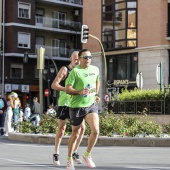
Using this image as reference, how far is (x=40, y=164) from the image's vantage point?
32.9 feet

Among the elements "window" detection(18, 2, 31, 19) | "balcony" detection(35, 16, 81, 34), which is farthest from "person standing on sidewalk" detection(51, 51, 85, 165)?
"balcony" detection(35, 16, 81, 34)

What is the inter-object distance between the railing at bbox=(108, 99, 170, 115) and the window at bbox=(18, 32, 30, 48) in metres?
32.0

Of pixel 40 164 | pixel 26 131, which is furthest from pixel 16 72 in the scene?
pixel 40 164

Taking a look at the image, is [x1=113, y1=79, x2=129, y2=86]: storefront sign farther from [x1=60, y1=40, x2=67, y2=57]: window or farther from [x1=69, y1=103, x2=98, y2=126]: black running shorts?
[x1=69, y1=103, x2=98, y2=126]: black running shorts

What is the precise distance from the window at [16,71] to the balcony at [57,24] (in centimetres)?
456

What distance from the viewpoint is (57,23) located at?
60.1m

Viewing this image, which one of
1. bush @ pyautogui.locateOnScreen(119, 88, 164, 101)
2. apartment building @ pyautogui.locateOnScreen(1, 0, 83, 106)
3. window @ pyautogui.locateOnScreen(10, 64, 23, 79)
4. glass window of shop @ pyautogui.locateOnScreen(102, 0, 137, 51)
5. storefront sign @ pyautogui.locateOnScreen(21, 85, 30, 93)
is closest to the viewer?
bush @ pyautogui.locateOnScreen(119, 88, 164, 101)

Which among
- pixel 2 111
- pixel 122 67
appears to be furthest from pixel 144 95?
pixel 122 67

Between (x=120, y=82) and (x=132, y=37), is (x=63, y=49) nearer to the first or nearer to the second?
(x=120, y=82)

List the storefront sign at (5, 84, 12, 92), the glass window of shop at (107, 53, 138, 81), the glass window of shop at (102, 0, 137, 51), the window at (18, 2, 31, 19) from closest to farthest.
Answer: the glass window of shop at (102, 0, 137, 51) → the glass window of shop at (107, 53, 138, 81) → the storefront sign at (5, 84, 12, 92) → the window at (18, 2, 31, 19)

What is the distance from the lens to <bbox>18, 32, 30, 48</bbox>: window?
56406 mm

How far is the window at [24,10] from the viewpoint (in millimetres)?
56688

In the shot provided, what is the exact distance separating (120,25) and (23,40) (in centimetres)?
1521

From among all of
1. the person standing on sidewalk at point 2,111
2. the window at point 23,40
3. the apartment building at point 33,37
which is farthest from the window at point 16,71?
the person standing on sidewalk at point 2,111
